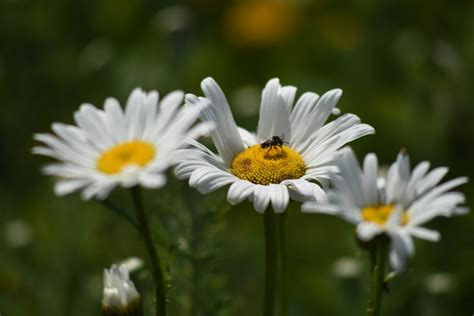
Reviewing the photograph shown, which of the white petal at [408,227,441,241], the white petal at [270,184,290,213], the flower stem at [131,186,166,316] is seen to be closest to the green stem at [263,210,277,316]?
the white petal at [270,184,290,213]

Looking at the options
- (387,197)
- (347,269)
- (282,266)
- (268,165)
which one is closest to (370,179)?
(387,197)

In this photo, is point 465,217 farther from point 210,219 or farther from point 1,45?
point 1,45

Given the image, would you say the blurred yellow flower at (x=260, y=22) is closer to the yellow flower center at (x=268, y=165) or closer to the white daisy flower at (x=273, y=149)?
the white daisy flower at (x=273, y=149)

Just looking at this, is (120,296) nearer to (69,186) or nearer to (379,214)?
(69,186)

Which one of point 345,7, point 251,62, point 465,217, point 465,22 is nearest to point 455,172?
point 465,217

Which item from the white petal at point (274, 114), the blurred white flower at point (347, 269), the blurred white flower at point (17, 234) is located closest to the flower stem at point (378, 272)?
the white petal at point (274, 114)

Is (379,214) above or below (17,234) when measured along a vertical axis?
below

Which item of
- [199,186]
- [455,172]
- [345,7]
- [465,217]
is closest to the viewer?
[199,186]
